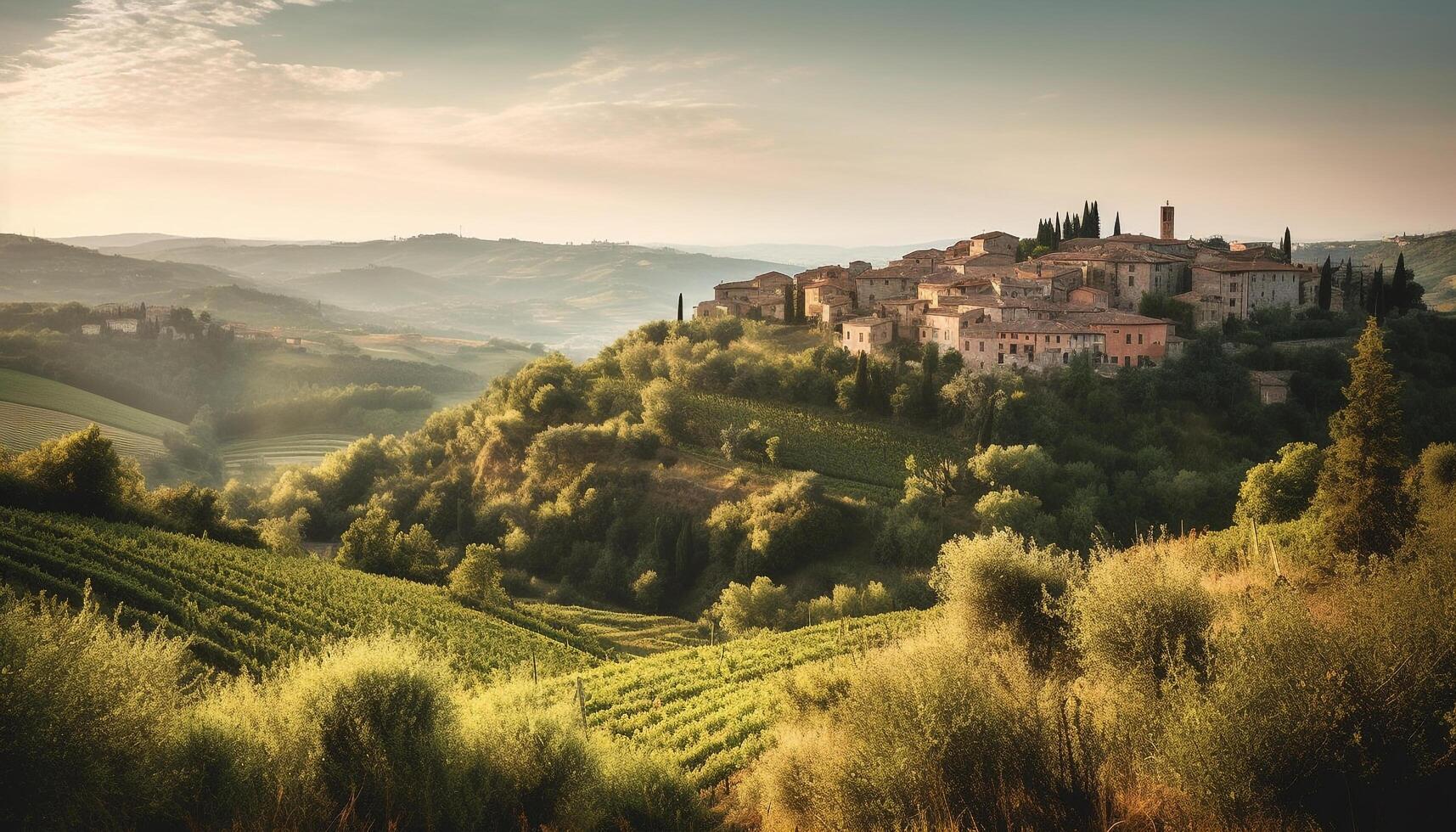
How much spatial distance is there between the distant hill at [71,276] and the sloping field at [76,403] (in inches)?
2468

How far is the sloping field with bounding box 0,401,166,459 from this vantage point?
6291 centimetres

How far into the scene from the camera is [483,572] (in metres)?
35.1

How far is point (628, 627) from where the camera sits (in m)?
Answer: 37.9

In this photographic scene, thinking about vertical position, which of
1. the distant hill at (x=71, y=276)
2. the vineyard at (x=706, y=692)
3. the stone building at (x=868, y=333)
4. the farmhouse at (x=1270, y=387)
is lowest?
the vineyard at (x=706, y=692)

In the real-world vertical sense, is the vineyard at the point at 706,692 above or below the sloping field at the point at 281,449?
above

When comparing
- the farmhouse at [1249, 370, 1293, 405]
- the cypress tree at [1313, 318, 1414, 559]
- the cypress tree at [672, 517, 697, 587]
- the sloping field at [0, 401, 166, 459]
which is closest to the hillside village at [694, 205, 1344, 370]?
the farmhouse at [1249, 370, 1293, 405]

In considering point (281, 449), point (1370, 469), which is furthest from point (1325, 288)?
point (281, 449)

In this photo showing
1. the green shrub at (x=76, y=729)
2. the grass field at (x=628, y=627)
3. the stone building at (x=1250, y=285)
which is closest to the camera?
the green shrub at (x=76, y=729)

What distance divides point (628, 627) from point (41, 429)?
53.7 m

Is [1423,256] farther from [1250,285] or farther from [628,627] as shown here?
[628,627]

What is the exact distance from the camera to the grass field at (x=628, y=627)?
3416 cm

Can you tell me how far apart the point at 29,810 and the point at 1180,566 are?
482 inches

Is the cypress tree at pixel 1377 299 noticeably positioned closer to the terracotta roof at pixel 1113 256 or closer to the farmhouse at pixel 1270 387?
the farmhouse at pixel 1270 387

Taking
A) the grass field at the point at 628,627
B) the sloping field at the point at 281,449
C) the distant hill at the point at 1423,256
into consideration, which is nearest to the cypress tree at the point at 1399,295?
the distant hill at the point at 1423,256
